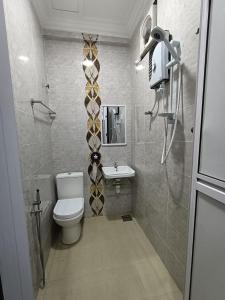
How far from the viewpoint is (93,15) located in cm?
200

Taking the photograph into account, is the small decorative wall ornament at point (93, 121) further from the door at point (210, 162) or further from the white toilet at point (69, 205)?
the door at point (210, 162)

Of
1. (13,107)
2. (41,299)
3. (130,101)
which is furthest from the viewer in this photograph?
(130,101)

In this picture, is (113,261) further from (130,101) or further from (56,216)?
(130,101)

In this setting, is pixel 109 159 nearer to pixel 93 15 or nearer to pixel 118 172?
pixel 118 172

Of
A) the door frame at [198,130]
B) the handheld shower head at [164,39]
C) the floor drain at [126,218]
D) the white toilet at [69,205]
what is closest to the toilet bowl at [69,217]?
the white toilet at [69,205]

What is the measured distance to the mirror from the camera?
2.41 metres

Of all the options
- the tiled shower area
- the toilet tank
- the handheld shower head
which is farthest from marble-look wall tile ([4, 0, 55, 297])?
the handheld shower head

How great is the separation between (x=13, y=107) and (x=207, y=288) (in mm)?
1444

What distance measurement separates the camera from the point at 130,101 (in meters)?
2.46

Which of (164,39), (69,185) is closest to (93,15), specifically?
(164,39)

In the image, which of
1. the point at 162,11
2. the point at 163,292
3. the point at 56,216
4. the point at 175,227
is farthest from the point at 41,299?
the point at 162,11

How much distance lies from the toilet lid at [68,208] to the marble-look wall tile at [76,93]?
0.42 m

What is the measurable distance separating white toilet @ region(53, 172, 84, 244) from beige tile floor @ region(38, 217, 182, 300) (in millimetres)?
156

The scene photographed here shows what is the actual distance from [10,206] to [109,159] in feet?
5.22
